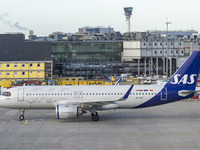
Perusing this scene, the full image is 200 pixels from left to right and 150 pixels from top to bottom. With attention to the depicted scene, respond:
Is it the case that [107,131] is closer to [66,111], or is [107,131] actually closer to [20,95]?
[66,111]

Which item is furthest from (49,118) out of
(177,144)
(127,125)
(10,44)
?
(10,44)

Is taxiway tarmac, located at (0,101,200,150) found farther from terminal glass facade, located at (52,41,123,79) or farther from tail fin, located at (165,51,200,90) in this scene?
terminal glass facade, located at (52,41,123,79)

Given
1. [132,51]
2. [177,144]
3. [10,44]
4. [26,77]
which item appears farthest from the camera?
[132,51]

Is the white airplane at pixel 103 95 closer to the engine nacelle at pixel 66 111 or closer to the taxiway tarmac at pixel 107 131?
the engine nacelle at pixel 66 111

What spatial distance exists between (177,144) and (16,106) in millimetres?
16987

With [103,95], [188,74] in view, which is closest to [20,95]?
[103,95]

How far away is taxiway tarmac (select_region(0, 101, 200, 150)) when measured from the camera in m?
24.1

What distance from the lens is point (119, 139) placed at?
84.8 ft

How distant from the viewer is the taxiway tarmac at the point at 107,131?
24.1 meters

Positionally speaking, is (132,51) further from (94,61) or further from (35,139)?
(35,139)

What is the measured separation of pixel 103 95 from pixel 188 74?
923 cm

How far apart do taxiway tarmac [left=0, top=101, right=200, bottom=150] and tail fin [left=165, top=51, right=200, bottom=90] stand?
149 inches

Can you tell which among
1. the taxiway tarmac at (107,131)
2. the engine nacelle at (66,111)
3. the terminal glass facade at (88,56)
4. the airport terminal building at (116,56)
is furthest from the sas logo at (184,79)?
the terminal glass facade at (88,56)

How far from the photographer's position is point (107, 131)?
28.7 metres
